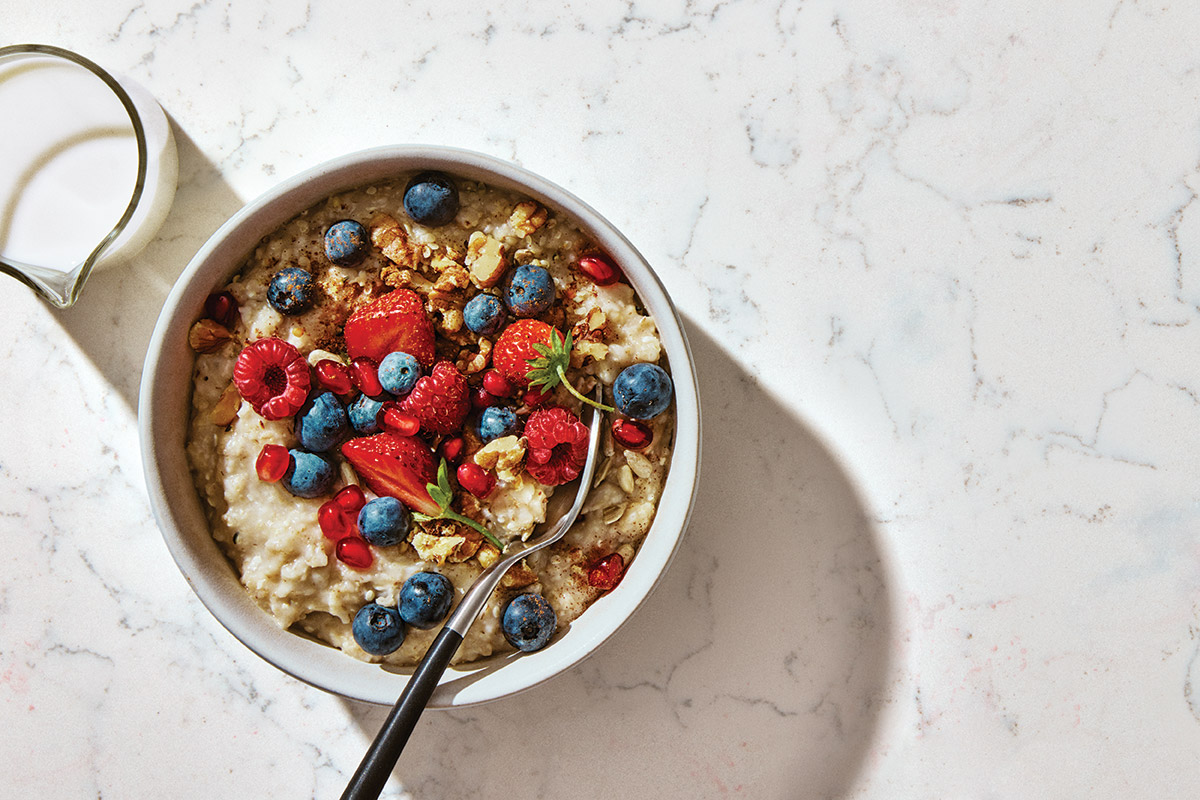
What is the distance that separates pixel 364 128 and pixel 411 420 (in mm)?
570

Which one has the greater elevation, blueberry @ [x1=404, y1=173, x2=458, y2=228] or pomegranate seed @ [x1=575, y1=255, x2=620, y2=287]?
blueberry @ [x1=404, y1=173, x2=458, y2=228]

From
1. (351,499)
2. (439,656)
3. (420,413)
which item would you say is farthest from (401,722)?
(420,413)

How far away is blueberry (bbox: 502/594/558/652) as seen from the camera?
1290 mm

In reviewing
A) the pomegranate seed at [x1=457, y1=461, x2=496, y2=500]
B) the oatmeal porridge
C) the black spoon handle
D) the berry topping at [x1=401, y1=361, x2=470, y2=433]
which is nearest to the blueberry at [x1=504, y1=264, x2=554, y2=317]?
the oatmeal porridge

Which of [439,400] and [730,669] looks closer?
[439,400]

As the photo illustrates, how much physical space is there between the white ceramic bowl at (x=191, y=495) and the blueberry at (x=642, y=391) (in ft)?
0.08

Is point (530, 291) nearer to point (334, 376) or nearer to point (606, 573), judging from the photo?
point (334, 376)

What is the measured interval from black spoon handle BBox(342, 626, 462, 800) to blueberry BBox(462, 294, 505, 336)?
0.44 metres

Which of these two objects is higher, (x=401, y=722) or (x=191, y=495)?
(x=191, y=495)

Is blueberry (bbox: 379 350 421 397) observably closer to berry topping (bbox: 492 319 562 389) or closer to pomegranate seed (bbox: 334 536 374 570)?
berry topping (bbox: 492 319 562 389)

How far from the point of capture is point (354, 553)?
1305mm

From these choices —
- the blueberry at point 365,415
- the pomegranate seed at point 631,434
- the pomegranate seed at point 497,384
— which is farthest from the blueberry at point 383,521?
the pomegranate seed at point 631,434

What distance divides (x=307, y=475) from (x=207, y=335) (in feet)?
0.87

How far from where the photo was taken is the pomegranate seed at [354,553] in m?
1.30
